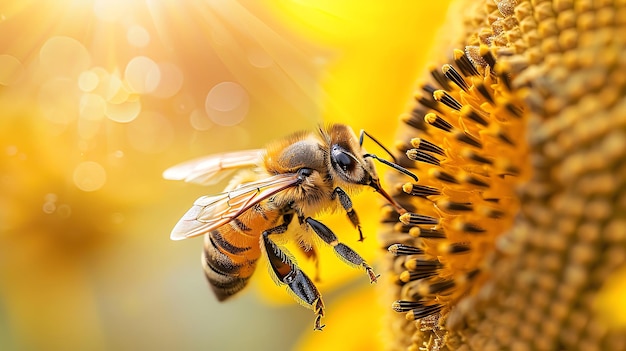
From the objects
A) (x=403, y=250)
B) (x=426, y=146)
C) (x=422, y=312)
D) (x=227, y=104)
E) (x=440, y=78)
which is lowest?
(x=422, y=312)

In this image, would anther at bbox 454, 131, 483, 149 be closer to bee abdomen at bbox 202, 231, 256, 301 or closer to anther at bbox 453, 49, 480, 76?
anther at bbox 453, 49, 480, 76

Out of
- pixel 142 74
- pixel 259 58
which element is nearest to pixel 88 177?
pixel 142 74

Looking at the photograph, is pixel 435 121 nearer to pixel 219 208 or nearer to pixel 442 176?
pixel 442 176

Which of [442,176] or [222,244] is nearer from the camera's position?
[442,176]

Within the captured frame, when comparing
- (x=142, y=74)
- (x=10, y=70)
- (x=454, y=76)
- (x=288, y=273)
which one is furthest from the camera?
(x=142, y=74)

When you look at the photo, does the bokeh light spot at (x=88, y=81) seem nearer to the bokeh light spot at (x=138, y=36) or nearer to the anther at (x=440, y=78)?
the bokeh light spot at (x=138, y=36)

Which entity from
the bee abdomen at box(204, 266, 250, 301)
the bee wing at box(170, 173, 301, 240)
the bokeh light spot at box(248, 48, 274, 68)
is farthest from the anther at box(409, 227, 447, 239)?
the bokeh light spot at box(248, 48, 274, 68)

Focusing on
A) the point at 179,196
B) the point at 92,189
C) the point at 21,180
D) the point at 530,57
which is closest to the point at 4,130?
the point at 21,180
